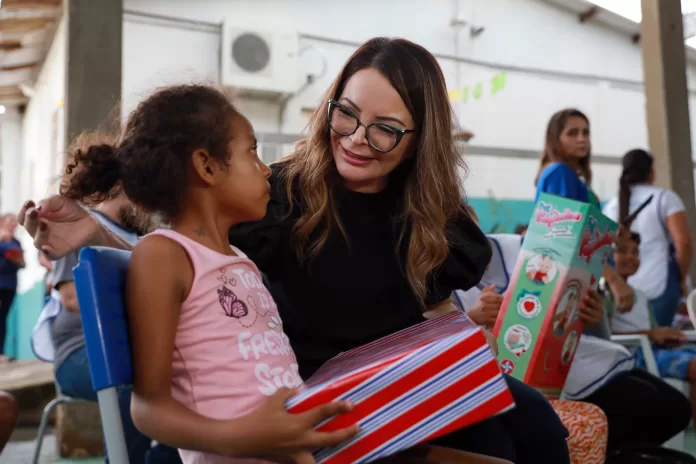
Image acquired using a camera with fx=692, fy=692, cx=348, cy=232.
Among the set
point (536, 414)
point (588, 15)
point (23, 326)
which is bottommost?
point (23, 326)

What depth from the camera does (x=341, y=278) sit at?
1246 millimetres

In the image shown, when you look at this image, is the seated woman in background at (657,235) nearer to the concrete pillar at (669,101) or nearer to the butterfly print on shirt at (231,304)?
the concrete pillar at (669,101)

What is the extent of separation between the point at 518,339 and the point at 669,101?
143 inches

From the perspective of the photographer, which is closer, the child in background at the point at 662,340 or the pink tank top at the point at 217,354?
the pink tank top at the point at 217,354

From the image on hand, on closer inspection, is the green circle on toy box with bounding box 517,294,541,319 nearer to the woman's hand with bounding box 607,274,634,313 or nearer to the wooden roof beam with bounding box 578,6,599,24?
the woman's hand with bounding box 607,274,634,313

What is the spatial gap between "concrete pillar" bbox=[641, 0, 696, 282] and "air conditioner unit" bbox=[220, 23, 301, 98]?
12.6 feet

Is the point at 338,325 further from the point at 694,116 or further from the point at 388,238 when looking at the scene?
the point at 694,116

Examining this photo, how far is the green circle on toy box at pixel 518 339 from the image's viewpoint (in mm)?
1593

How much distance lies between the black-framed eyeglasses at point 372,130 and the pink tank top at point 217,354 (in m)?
0.44

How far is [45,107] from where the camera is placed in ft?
29.1

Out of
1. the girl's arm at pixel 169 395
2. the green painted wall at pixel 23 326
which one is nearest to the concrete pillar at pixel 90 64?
the girl's arm at pixel 169 395

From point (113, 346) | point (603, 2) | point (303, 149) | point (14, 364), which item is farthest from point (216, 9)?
point (113, 346)

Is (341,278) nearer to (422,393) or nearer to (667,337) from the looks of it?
(422,393)

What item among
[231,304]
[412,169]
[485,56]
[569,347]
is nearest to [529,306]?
[569,347]
